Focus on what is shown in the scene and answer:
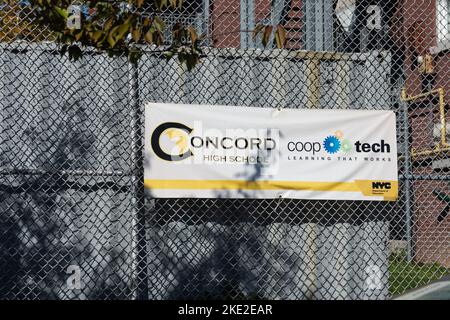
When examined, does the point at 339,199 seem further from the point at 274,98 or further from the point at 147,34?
the point at 147,34

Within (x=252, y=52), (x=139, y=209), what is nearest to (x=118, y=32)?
(x=139, y=209)

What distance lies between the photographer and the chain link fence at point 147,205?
610cm

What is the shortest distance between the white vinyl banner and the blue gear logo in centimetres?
1

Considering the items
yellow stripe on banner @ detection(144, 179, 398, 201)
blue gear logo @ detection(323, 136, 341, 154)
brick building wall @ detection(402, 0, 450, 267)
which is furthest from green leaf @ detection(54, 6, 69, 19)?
brick building wall @ detection(402, 0, 450, 267)

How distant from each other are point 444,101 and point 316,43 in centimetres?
401

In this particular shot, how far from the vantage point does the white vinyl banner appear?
6086 millimetres

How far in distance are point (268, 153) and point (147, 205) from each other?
4.24 feet

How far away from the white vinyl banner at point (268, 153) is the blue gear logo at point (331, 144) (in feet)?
0.03

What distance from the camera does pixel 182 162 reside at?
6.08 metres

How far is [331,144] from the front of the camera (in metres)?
6.43

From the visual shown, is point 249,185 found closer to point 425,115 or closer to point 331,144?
point 331,144

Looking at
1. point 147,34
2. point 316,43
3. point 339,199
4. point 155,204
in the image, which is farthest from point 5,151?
point 316,43

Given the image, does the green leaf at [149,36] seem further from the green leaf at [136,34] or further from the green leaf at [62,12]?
the green leaf at [62,12]

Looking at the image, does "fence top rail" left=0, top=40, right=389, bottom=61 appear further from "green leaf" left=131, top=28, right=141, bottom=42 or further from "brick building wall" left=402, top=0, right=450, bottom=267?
"brick building wall" left=402, top=0, right=450, bottom=267
